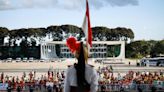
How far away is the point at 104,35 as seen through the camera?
117000 millimetres

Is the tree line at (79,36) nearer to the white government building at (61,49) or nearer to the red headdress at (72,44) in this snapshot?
the white government building at (61,49)

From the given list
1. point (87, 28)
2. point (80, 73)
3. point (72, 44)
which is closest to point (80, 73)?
point (80, 73)

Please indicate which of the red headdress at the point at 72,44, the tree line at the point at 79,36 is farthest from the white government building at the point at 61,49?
the red headdress at the point at 72,44

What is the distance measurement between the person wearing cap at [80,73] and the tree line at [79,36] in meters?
97.0

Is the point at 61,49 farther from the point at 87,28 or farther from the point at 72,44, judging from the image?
the point at 72,44

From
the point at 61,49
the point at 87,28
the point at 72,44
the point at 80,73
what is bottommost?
the point at 61,49

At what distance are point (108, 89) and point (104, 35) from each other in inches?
3807

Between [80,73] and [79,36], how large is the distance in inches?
4133

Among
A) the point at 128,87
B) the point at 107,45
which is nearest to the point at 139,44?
the point at 107,45

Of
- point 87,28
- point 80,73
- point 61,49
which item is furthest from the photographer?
point 61,49

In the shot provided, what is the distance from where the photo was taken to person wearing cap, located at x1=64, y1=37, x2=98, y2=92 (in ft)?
12.4

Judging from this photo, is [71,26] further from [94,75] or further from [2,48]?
[94,75]

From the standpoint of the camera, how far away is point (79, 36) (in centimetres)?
10875

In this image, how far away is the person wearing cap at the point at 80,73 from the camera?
12.4ft
